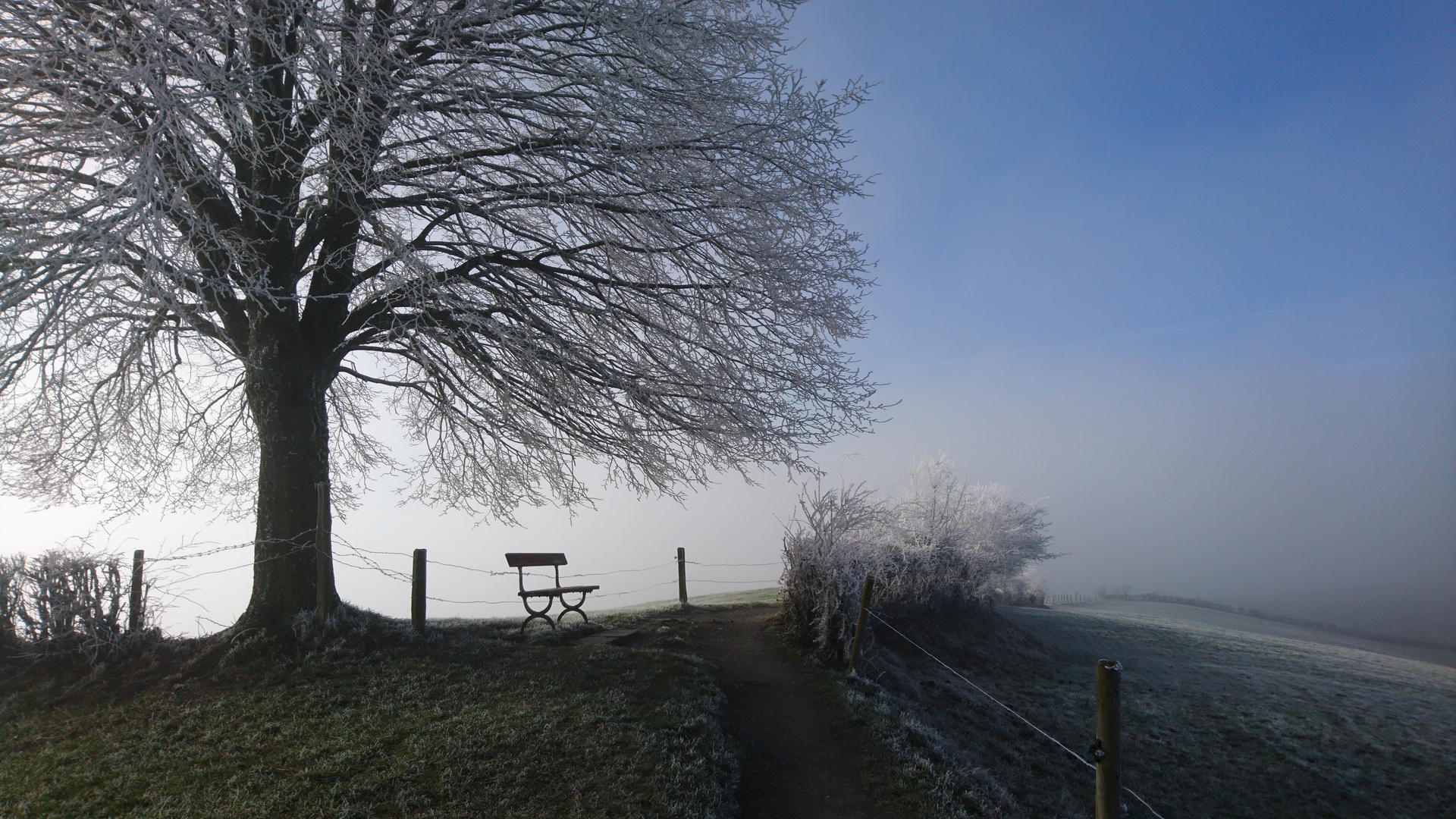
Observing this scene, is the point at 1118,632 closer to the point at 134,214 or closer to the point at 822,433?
the point at 822,433

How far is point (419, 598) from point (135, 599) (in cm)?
341

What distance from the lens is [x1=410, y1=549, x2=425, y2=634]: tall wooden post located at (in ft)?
30.2

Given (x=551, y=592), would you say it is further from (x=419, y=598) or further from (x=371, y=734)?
(x=371, y=734)

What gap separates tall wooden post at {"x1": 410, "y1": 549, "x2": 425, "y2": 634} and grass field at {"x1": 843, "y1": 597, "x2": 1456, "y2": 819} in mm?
5358

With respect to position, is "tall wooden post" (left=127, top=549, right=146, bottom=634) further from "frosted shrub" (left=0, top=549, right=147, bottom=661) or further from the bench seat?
the bench seat

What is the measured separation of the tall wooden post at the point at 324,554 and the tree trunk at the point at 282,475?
0.07 meters

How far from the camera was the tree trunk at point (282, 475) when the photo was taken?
8.73 meters

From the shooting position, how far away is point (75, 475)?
861 centimetres

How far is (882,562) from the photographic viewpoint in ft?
36.7

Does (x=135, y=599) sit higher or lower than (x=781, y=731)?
higher

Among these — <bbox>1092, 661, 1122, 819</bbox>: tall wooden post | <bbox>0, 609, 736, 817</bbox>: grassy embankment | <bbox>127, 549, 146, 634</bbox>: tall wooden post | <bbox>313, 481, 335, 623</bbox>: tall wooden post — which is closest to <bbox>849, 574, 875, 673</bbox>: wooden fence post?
<bbox>0, 609, 736, 817</bbox>: grassy embankment

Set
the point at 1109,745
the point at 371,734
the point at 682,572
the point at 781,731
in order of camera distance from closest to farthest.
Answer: the point at 1109,745, the point at 371,734, the point at 781,731, the point at 682,572

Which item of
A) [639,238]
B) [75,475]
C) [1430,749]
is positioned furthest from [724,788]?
[1430,749]

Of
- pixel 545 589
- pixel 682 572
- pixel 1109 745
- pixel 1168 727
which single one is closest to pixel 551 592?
pixel 545 589
